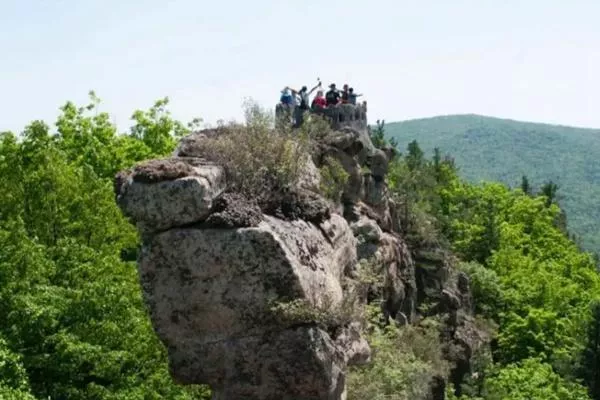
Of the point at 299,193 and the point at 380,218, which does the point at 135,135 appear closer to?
the point at 380,218

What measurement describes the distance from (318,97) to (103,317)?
11.2m

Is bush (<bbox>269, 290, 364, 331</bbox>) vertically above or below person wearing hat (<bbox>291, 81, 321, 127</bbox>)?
below

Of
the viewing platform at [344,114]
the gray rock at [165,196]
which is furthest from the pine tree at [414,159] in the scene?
the gray rock at [165,196]

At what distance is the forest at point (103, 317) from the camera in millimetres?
20844

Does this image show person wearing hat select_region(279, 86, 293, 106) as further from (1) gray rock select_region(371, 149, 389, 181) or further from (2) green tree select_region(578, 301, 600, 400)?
(2) green tree select_region(578, 301, 600, 400)

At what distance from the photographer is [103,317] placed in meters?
22.0

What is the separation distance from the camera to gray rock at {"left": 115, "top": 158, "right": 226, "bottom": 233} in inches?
543

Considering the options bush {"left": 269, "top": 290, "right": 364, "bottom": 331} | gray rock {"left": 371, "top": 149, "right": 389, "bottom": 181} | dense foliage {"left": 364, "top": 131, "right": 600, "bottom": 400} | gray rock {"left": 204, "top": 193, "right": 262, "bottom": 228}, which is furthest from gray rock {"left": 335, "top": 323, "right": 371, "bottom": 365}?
gray rock {"left": 371, "top": 149, "right": 389, "bottom": 181}

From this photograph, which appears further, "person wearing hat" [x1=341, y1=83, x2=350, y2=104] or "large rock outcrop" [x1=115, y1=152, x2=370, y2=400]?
"person wearing hat" [x1=341, y1=83, x2=350, y2=104]

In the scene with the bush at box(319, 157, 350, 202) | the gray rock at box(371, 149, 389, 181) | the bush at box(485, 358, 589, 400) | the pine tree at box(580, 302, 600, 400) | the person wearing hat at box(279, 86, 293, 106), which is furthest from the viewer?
the pine tree at box(580, 302, 600, 400)

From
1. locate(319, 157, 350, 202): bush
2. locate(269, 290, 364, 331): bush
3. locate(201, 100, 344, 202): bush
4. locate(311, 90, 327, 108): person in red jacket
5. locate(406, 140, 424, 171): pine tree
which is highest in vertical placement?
locate(311, 90, 327, 108): person in red jacket

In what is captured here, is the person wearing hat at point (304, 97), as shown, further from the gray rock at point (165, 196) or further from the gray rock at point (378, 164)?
the gray rock at point (165, 196)

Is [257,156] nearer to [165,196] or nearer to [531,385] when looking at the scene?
[165,196]

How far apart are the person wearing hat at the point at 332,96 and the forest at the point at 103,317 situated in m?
7.60
